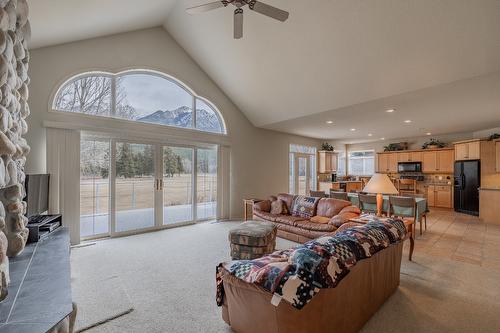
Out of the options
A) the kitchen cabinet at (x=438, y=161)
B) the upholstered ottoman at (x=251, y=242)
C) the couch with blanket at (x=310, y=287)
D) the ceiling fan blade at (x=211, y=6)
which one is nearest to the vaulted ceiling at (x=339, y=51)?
the ceiling fan blade at (x=211, y=6)

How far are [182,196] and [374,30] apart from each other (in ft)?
16.0

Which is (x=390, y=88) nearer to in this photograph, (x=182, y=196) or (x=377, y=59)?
(x=377, y=59)

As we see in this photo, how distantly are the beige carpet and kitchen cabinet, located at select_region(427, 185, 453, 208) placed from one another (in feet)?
18.0

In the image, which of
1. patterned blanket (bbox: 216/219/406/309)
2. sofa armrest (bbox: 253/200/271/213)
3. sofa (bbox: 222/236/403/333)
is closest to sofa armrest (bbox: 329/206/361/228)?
sofa (bbox: 222/236/403/333)

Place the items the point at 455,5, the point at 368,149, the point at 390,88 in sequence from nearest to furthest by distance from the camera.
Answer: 1. the point at 455,5
2. the point at 390,88
3. the point at 368,149

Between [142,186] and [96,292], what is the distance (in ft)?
8.83

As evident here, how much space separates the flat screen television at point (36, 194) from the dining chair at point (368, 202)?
18.5ft

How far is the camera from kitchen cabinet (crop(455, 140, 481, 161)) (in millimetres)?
6566

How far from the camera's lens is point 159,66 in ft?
16.7

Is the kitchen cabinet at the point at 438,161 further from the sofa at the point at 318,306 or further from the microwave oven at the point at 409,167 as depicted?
the sofa at the point at 318,306

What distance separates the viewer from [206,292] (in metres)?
2.56

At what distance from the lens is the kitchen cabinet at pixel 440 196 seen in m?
7.71

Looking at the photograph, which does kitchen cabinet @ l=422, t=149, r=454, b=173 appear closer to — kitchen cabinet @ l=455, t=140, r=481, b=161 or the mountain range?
kitchen cabinet @ l=455, t=140, r=481, b=161

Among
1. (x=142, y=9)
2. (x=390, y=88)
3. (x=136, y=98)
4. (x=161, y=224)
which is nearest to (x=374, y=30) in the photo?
(x=390, y=88)
